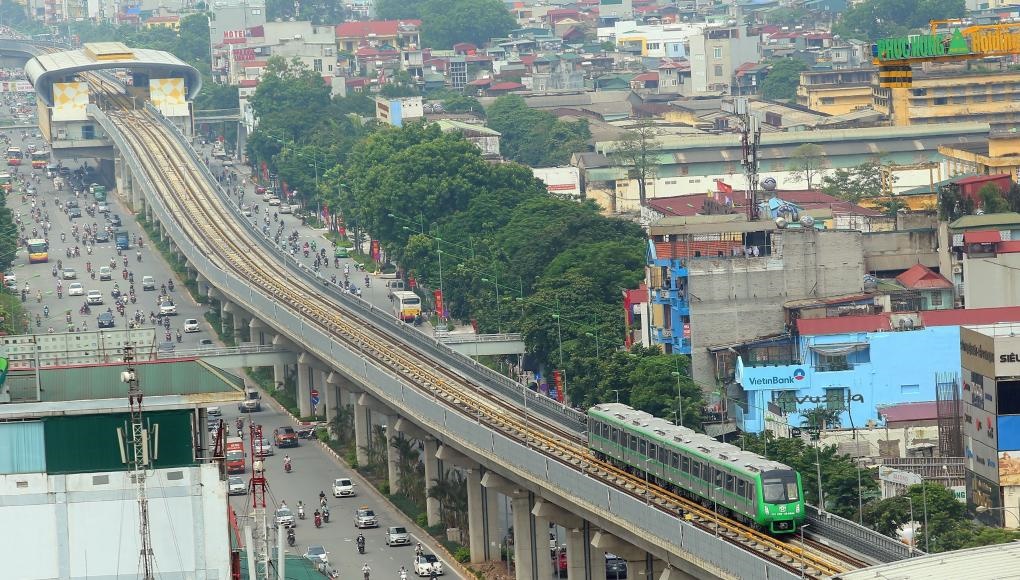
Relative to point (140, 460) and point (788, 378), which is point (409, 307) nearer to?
point (788, 378)

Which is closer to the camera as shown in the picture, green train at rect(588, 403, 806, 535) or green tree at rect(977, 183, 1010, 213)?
green train at rect(588, 403, 806, 535)

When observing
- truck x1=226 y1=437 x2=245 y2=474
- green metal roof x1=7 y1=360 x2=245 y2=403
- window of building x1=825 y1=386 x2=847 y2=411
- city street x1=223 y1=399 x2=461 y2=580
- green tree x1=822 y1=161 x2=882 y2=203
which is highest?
green metal roof x1=7 y1=360 x2=245 y2=403

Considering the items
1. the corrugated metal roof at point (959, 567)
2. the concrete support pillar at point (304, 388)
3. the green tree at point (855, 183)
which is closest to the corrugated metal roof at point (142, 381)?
the corrugated metal roof at point (959, 567)

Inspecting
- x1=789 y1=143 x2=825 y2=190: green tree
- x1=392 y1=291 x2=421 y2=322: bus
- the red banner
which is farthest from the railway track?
x1=789 y1=143 x2=825 y2=190: green tree

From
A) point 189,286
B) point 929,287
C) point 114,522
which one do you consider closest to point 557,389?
point 929,287

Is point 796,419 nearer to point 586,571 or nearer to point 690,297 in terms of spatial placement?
point 690,297

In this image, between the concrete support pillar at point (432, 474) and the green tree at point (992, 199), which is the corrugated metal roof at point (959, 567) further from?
the green tree at point (992, 199)

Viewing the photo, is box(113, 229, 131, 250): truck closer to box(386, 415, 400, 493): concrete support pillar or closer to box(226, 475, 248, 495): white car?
box(386, 415, 400, 493): concrete support pillar
